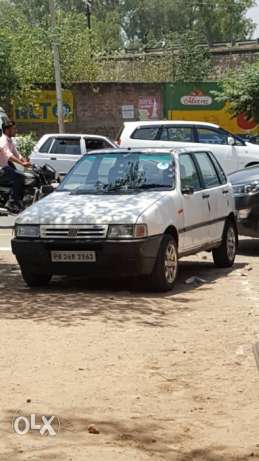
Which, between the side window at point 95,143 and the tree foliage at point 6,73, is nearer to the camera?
the side window at point 95,143

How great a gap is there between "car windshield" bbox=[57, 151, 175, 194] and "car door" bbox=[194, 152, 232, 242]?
88 centimetres

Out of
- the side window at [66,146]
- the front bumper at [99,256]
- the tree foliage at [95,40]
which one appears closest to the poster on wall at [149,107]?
the tree foliage at [95,40]

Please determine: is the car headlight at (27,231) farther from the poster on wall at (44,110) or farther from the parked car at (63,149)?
the poster on wall at (44,110)

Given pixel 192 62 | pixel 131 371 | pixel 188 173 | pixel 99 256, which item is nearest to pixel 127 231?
pixel 99 256

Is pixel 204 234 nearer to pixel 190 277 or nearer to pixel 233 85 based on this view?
pixel 190 277

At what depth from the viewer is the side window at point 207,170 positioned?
1098 centimetres

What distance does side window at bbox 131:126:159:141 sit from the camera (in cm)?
2191

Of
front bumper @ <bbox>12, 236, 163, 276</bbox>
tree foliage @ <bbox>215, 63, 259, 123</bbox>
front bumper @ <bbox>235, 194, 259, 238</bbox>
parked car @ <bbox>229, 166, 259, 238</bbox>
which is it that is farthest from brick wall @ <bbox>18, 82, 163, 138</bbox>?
front bumper @ <bbox>12, 236, 163, 276</bbox>

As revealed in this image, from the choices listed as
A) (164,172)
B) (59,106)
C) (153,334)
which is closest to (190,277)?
(164,172)

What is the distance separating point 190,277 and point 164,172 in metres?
1.35

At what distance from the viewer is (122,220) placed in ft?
29.0

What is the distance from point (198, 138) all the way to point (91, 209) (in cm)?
1340

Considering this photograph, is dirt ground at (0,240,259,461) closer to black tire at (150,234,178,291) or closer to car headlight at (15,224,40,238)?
black tire at (150,234,178,291)

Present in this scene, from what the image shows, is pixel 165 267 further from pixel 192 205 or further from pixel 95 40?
pixel 95 40
